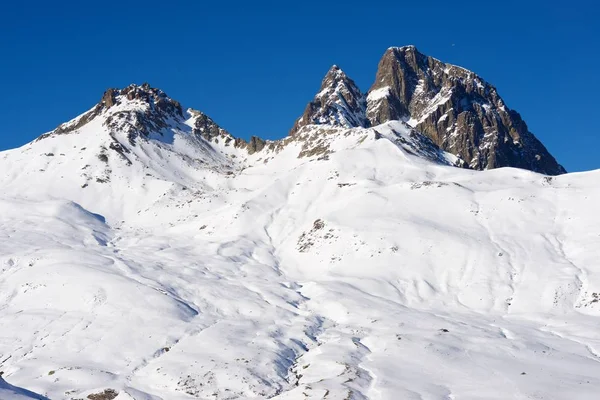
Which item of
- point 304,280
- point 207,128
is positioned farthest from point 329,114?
point 304,280

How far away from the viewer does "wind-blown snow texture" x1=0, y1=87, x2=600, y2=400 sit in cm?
4259

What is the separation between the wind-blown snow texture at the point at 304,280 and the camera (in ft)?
140

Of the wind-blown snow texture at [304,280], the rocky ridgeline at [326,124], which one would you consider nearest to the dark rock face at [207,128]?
the rocky ridgeline at [326,124]

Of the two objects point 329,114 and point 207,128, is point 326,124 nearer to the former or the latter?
point 329,114

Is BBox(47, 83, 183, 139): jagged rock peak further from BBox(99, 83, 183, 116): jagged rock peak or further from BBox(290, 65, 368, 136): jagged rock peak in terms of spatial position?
BBox(290, 65, 368, 136): jagged rock peak

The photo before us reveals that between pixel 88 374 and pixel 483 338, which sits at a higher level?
pixel 483 338

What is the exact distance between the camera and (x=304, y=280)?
71938mm

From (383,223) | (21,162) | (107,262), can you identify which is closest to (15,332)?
(107,262)

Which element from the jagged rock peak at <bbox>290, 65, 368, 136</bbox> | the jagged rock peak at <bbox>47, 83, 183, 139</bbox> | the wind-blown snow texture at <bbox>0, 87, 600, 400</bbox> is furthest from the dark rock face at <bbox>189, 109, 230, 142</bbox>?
the wind-blown snow texture at <bbox>0, 87, 600, 400</bbox>

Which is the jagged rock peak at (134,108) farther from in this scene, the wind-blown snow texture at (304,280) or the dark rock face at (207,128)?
the wind-blown snow texture at (304,280)

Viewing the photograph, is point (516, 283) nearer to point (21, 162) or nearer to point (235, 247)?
point (235, 247)

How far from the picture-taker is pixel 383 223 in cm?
7975

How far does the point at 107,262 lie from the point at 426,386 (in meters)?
44.9

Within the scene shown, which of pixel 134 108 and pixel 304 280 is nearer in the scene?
pixel 304 280
